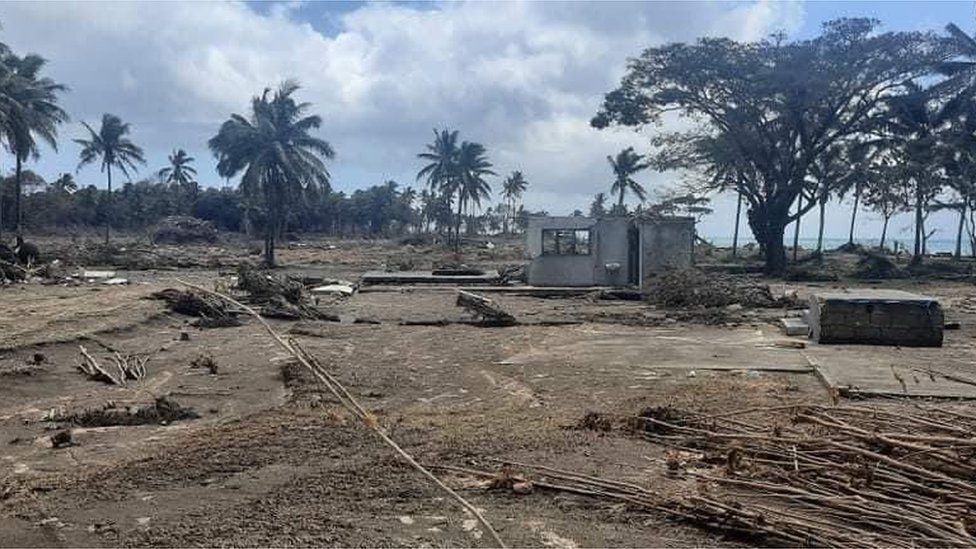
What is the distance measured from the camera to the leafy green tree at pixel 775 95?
114 feet

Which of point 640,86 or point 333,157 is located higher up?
point 640,86

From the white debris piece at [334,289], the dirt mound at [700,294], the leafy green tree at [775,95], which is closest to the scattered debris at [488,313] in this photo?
the dirt mound at [700,294]

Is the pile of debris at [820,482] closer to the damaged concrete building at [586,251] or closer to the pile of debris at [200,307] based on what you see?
the pile of debris at [200,307]

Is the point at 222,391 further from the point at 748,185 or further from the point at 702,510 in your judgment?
the point at 748,185

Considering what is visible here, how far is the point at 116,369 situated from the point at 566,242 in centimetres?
1927

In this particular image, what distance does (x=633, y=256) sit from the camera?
29.0m

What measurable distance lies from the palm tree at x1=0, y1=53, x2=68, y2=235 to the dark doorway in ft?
83.9

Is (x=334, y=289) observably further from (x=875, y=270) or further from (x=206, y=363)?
(x=875, y=270)

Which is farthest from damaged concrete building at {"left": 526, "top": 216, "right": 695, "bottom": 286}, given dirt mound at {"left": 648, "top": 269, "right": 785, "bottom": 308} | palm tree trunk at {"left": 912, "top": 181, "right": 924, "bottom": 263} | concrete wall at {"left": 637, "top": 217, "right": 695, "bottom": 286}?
palm tree trunk at {"left": 912, "top": 181, "right": 924, "bottom": 263}

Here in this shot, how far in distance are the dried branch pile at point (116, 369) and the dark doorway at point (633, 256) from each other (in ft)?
63.3

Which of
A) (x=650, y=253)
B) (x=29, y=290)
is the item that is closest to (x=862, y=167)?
(x=650, y=253)

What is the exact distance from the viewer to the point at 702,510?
16.7 feet

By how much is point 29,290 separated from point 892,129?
36.0m

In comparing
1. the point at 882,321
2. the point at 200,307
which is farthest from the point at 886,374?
the point at 200,307
